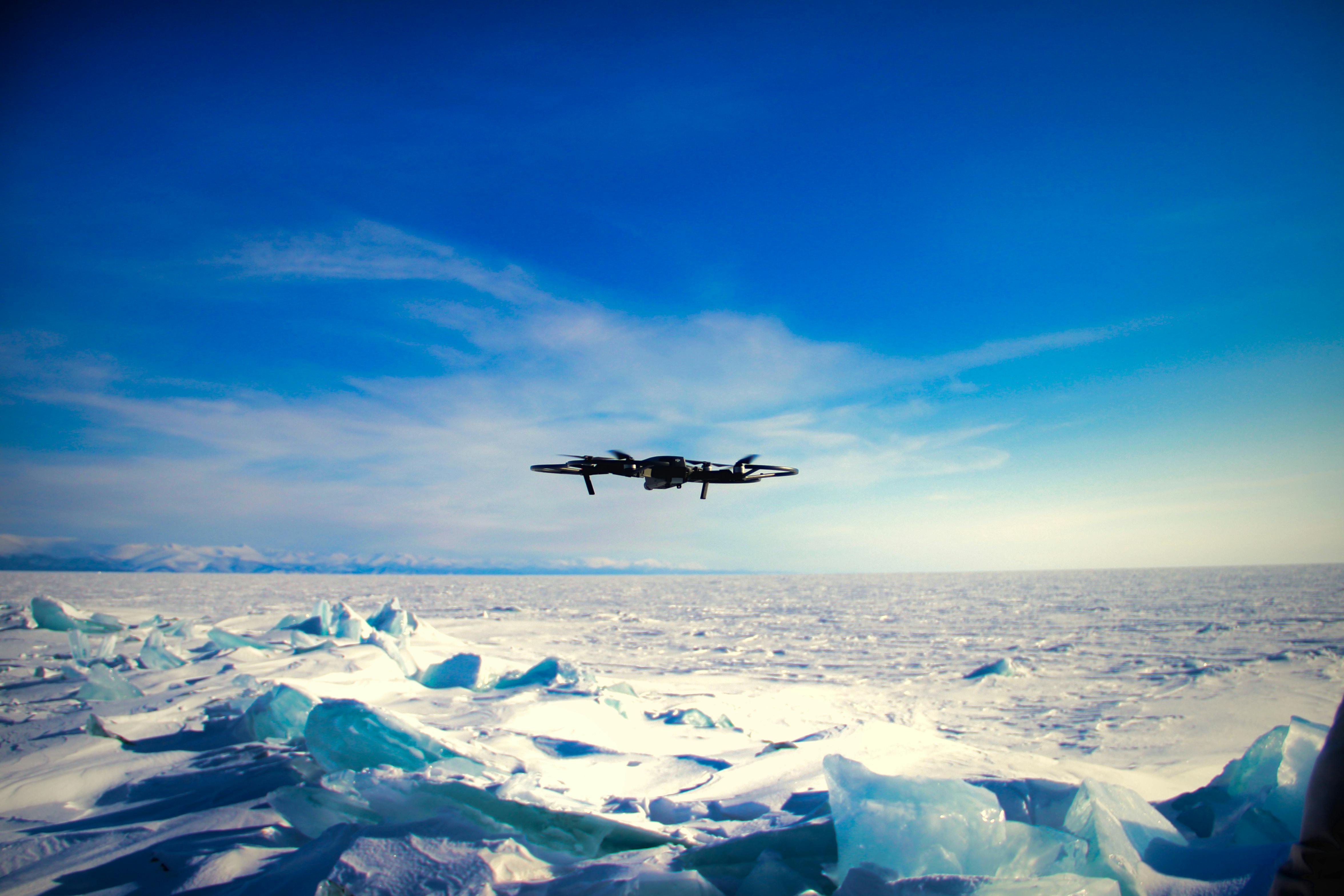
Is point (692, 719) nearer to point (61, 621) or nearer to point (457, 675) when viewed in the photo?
point (457, 675)

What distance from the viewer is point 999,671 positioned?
11.5m

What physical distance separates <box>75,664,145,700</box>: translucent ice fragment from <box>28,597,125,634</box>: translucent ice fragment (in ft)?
27.1

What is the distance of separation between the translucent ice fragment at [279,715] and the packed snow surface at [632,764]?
27mm

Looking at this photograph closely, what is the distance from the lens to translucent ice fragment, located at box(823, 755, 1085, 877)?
10.4ft

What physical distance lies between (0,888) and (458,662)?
219 inches

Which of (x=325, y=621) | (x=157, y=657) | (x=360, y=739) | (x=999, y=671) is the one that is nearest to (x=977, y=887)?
(x=360, y=739)

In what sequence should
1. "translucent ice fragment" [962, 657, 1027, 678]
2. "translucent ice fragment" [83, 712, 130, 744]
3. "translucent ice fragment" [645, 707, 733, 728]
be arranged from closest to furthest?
"translucent ice fragment" [83, 712, 130, 744] < "translucent ice fragment" [645, 707, 733, 728] < "translucent ice fragment" [962, 657, 1027, 678]

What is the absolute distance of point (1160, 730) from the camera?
309 inches

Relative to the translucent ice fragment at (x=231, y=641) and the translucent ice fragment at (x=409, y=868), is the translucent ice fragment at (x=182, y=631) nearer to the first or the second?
the translucent ice fragment at (x=231, y=641)

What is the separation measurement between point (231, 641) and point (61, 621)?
6.13 meters

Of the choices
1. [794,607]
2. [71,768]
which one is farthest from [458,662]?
[794,607]

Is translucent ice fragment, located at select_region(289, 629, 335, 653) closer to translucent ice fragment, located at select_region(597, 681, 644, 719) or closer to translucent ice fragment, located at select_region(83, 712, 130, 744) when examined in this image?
translucent ice fragment, located at select_region(83, 712, 130, 744)

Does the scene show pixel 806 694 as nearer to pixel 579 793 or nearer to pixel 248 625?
pixel 579 793

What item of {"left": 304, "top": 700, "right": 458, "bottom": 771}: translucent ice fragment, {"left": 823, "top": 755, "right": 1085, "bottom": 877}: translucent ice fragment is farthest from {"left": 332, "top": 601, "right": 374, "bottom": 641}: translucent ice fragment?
{"left": 823, "top": 755, "right": 1085, "bottom": 877}: translucent ice fragment
